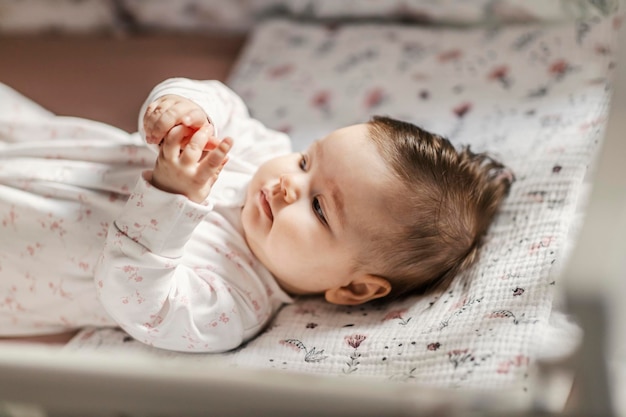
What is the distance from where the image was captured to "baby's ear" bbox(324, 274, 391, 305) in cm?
93

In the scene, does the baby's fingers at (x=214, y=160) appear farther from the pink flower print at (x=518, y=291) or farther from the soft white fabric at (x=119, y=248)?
the pink flower print at (x=518, y=291)

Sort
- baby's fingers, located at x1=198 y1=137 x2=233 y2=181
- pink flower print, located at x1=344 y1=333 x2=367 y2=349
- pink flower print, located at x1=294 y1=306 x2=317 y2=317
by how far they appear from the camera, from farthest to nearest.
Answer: pink flower print, located at x1=294 y1=306 x2=317 y2=317
pink flower print, located at x1=344 y1=333 x2=367 y2=349
baby's fingers, located at x1=198 y1=137 x2=233 y2=181

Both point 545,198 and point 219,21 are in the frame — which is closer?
point 545,198

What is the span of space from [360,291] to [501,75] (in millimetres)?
642

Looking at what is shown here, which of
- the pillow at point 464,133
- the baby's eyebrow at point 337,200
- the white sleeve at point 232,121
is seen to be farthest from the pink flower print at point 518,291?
the white sleeve at point 232,121

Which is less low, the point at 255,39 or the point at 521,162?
the point at 255,39

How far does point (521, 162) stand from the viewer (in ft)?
3.52

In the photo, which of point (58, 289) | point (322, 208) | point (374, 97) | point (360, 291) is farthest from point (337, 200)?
point (374, 97)

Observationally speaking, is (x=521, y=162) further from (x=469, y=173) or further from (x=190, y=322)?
(x=190, y=322)

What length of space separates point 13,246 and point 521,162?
78 centimetres

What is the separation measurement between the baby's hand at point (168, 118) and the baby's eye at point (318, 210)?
0.57ft

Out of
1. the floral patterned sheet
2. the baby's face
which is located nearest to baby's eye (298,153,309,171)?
the baby's face

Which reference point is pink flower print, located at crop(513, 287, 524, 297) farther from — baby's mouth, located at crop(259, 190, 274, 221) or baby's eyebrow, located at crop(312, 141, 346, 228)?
baby's mouth, located at crop(259, 190, 274, 221)

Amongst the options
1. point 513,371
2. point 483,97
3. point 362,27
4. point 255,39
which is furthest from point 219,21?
point 513,371
